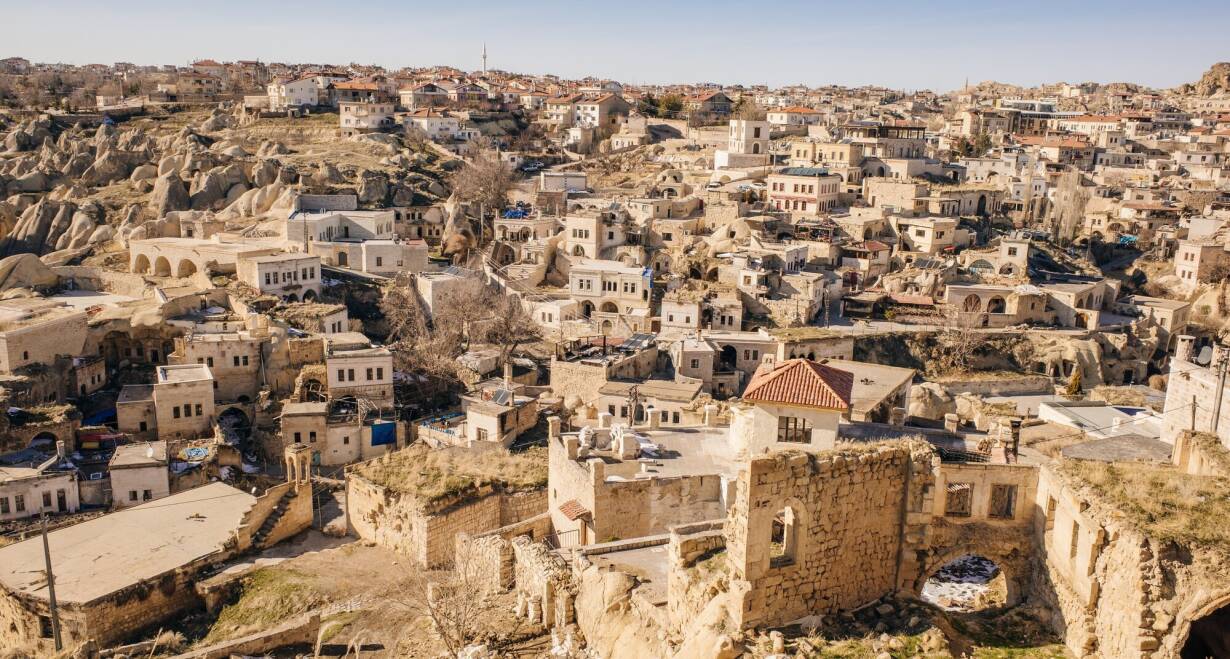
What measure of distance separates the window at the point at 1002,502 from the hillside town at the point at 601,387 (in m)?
0.04

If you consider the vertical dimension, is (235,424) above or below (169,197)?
below

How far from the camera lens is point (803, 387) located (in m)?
13.1

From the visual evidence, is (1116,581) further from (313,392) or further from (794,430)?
(313,392)

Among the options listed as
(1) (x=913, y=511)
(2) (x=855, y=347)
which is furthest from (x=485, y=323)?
(1) (x=913, y=511)

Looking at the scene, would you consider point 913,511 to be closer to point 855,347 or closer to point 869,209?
point 855,347

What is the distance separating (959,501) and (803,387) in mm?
2761

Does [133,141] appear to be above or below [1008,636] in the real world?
above

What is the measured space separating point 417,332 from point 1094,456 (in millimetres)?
27003

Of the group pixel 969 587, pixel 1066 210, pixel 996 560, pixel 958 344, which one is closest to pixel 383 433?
pixel 969 587

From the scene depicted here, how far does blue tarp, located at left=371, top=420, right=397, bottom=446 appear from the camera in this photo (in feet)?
89.6

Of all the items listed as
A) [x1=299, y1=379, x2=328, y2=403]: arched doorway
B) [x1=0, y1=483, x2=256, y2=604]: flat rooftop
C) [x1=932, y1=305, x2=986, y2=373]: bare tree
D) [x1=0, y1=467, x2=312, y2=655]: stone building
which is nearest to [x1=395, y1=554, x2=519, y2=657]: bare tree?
[x1=0, y1=467, x2=312, y2=655]: stone building

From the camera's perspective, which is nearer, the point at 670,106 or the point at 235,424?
the point at 235,424

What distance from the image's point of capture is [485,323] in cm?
3697

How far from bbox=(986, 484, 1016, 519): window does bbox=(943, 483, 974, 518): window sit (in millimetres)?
286
